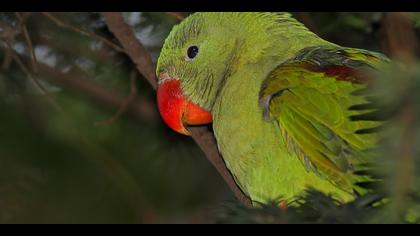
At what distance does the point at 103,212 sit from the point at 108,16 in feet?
4.02

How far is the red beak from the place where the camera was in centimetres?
216

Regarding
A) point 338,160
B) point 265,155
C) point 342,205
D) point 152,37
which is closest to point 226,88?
point 265,155

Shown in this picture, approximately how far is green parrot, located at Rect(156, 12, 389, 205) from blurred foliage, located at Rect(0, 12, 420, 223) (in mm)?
388

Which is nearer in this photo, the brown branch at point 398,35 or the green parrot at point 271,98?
the green parrot at point 271,98

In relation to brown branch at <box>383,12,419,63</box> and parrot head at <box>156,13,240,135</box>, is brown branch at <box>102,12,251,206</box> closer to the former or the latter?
parrot head at <box>156,13,240,135</box>

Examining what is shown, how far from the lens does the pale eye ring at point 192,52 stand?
218cm

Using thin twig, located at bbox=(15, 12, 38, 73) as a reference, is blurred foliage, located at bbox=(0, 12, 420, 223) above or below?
below

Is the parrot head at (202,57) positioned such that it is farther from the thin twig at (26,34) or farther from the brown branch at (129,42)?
the thin twig at (26,34)

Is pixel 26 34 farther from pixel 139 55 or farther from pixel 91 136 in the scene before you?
pixel 91 136

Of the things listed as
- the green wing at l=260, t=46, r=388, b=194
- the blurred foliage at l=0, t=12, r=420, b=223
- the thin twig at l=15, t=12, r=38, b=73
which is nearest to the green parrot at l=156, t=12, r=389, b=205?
the green wing at l=260, t=46, r=388, b=194

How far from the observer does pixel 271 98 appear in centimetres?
181

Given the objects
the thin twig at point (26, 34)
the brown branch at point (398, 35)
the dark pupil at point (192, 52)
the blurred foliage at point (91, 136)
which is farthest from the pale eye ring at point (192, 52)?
the brown branch at point (398, 35)

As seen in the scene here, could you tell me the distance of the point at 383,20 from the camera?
2500mm

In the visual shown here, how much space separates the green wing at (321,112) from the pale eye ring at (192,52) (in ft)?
1.25
